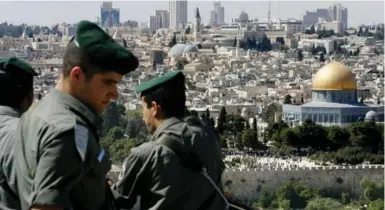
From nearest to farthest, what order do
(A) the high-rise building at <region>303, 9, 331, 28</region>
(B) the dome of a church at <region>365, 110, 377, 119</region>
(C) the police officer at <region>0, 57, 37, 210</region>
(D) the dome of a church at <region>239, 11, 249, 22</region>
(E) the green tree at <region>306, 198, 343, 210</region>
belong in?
(C) the police officer at <region>0, 57, 37, 210</region>, (E) the green tree at <region>306, 198, 343, 210</region>, (B) the dome of a church at <region>365, 110, 377, 119</region>, (D) the dome of a church at <region>239, 11, 249, 22</region>, (A) the high-rise building at <region>303, 9, 331, 28</region>

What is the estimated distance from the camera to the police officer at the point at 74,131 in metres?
1.87

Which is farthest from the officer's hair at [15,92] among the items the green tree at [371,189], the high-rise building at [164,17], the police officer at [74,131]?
the high-rise building at [164,17]

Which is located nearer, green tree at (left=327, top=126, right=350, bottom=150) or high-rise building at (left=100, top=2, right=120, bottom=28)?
green tree at (left=327, top=126, right=350, bottom=150)

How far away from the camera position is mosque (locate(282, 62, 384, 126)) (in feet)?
92.4

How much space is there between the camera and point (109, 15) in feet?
375

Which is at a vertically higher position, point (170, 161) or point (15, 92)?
point (15, 92)

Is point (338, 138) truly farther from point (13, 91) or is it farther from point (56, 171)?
point (56, 171)

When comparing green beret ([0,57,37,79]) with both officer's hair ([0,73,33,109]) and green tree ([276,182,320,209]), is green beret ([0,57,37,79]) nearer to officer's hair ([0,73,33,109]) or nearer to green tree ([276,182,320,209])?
officer's hair ([0,73,33,109])

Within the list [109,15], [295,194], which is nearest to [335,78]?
[295,194]

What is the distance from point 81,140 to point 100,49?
0.54ft

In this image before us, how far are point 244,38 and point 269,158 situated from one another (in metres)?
59.9

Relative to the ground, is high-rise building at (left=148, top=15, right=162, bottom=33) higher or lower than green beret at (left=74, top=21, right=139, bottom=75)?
lower

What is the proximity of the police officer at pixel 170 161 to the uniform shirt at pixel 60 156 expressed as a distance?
44 cm

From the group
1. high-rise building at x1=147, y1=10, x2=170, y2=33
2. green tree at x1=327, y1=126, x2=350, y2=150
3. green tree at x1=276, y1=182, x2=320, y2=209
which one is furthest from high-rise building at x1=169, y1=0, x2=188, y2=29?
green tree at x1=276, y1=182, x2=320, y2=209
